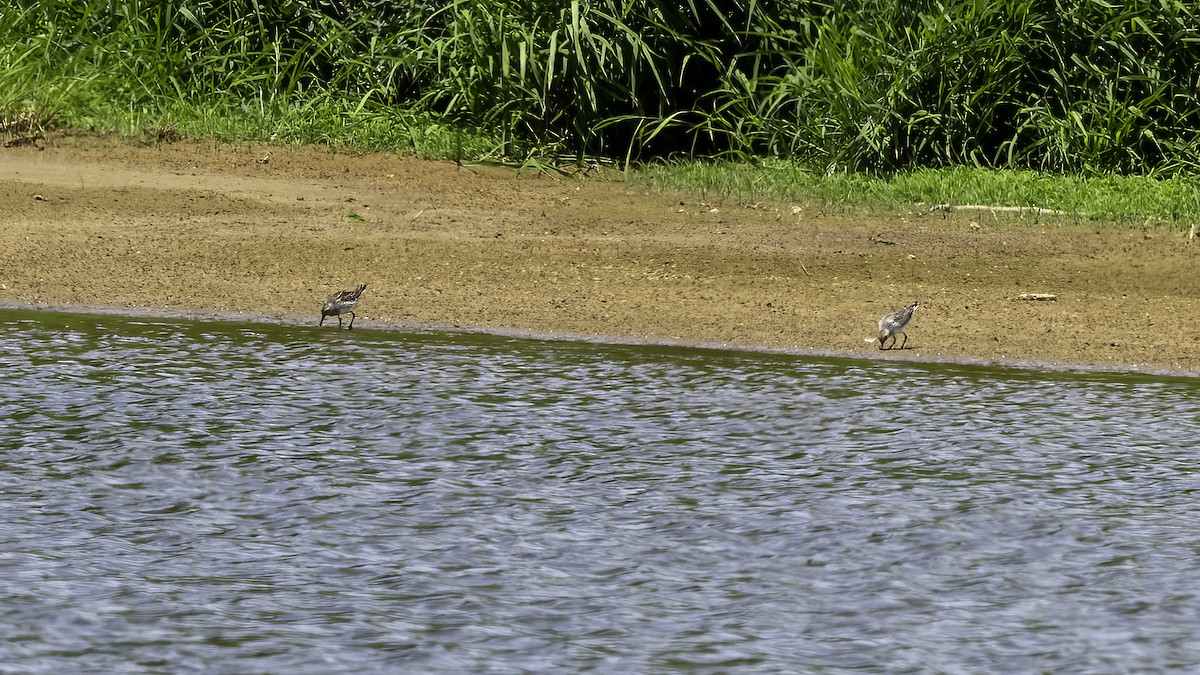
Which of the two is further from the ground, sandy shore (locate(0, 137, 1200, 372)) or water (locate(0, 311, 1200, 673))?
sandy shore (locate(0, 137, 1200, 372))

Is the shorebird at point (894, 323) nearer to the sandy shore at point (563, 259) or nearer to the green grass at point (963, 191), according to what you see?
the sandy shore at point (563, 259)

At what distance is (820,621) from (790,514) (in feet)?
3.45

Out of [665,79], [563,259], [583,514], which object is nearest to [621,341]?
[563,259]

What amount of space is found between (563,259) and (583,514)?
4.82m

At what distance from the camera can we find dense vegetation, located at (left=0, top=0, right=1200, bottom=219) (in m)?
12.1

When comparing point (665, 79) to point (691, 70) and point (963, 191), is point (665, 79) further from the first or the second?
point (963, 191)

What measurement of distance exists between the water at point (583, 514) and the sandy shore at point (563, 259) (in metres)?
0.78

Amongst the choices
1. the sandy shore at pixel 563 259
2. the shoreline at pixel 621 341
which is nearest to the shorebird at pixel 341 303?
the shoreline at pixel 621 341

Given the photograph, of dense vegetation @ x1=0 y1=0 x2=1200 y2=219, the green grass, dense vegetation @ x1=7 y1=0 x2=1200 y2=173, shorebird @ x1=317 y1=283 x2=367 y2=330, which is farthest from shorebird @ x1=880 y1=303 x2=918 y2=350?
dense vegetation @ x1=7 y1=0 x2=1200 y2=173

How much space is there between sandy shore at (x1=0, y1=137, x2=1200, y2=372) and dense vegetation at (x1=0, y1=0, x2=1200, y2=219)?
67cm

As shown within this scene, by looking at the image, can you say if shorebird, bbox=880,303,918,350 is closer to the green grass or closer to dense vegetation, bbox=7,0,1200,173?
the green grass

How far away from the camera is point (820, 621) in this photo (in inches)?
192

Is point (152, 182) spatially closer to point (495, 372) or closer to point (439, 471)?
point (495, 372)

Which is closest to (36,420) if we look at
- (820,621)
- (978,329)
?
(820,621)
